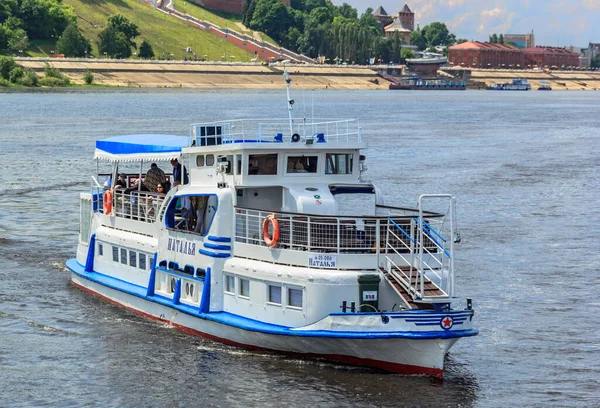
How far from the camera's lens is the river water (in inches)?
954

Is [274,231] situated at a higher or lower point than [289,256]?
higher

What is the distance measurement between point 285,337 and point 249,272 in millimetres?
1820

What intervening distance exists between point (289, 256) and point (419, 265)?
3.00 metres

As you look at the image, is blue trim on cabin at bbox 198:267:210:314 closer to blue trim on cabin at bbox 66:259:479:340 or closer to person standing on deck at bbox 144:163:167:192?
blue trim on cabin at bbox 66:259:479:340

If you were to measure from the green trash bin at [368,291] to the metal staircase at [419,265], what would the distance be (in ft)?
0.97

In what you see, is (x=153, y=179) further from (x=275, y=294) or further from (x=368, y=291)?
(x=368, y=291)

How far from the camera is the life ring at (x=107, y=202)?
107ft

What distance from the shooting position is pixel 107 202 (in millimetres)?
32719

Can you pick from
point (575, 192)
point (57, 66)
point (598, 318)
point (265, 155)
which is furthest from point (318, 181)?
point (57, 66)

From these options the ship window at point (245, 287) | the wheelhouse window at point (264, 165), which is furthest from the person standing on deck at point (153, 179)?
the ship window at point (245, 287)

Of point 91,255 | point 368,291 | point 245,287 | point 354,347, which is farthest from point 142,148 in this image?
point 354,347

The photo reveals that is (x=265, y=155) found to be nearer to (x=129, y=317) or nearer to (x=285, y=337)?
(x=285, y=337)

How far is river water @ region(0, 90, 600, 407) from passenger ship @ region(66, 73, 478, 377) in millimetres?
729

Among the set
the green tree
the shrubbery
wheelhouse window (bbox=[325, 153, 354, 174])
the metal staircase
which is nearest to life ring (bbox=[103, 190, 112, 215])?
wheelhouse window (bbox=[325, 153, 354, 174])
